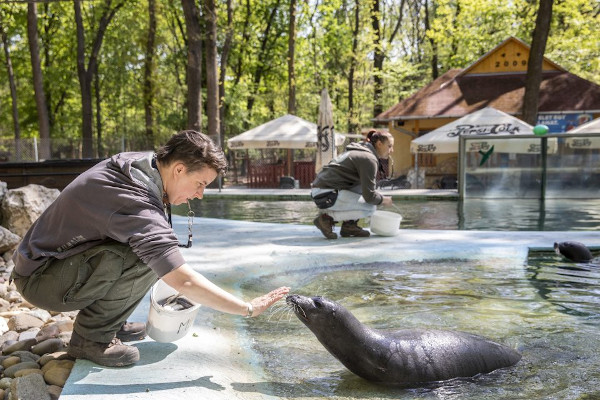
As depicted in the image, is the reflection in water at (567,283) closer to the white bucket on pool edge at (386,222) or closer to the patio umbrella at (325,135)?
the white bucket on pool edge at (386,222)

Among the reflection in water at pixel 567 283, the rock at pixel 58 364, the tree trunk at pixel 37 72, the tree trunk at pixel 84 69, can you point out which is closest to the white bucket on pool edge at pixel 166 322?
the rock at pixel 58 364

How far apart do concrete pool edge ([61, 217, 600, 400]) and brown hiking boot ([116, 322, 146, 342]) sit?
0.07 meters

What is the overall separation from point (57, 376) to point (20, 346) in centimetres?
73

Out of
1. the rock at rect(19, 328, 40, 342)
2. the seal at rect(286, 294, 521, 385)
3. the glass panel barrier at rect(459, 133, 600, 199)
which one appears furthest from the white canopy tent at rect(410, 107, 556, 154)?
the rock at rect(19, 328, 40, 342)

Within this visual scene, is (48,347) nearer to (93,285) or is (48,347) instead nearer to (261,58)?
(93,285)

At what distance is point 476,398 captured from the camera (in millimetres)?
2889

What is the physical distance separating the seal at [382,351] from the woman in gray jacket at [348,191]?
12.2ft

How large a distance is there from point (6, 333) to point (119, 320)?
4.38ft

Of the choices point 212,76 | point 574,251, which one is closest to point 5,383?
point 574,251

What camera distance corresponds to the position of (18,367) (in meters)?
3.07

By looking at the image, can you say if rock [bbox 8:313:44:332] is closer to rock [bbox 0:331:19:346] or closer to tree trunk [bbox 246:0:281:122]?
rock [bbox 0:331:19:346]

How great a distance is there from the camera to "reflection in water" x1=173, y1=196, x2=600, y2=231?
9.41 m

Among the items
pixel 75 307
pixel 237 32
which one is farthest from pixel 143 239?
pixel 237 32

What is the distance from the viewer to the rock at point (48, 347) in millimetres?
3342
